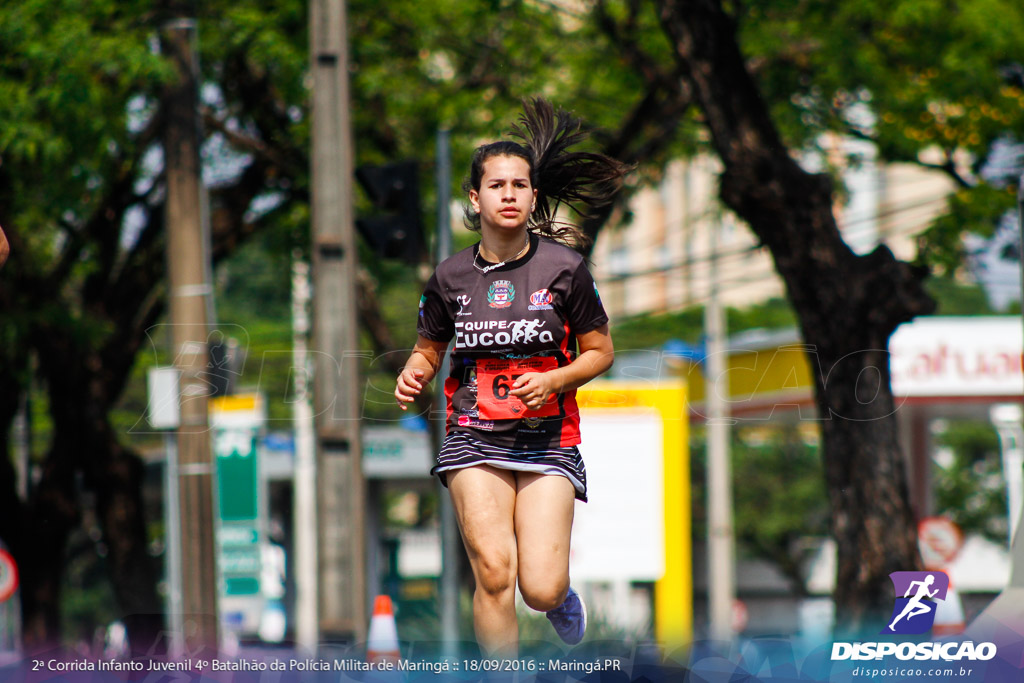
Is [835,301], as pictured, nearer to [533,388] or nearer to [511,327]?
[511,327]

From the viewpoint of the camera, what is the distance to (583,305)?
410 cm

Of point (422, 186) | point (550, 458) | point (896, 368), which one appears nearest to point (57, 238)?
point (422, 186)

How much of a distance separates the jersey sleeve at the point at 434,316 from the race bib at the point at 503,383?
207 mm

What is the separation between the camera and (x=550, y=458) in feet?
13.6

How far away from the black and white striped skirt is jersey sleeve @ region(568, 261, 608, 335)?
1.31 ft

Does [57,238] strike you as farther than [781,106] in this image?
Yes

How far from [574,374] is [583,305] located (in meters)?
0.24

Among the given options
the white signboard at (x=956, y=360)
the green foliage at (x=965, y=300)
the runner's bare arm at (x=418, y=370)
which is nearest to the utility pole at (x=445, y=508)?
the runner's bare arm at (x=418, y=370)

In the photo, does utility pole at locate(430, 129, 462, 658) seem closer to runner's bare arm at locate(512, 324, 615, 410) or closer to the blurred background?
the blurred background

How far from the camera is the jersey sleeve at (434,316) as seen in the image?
4211mm

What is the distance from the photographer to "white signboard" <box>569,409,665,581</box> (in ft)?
62.0

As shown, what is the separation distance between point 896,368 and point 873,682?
1490 centimetres

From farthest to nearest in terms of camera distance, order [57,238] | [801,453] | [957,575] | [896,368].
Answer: [957,575], [801,453], [896,368], [57,238]

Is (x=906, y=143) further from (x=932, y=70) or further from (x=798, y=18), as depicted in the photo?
(x=798, y=18)
